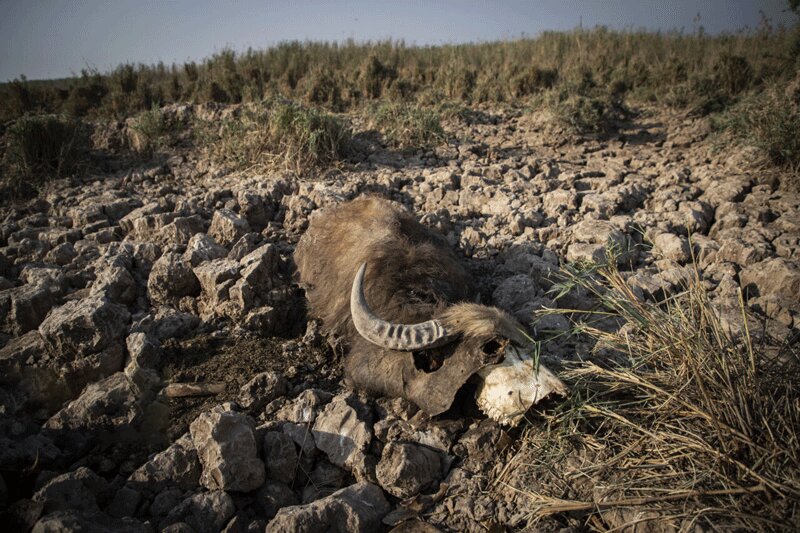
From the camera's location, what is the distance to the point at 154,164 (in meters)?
6.64

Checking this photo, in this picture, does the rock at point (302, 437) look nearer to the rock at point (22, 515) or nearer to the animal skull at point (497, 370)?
the animal skull at point (497, 370)

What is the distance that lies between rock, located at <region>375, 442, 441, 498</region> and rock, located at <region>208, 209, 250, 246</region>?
114 inches

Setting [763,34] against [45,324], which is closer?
[45,324]

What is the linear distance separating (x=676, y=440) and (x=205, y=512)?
8.06 feet

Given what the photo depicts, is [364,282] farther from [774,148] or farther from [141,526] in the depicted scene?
[774,148]

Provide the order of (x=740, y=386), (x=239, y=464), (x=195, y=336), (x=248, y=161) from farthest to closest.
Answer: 1. (x=248, y=161)
2. (x=195, y=336)
3. (x=239, y=464)
4. (x=740, y=386)

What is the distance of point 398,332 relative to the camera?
2961 mm

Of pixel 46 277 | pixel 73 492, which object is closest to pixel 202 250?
pixel 46 277

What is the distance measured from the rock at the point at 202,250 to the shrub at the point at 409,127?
3.21m

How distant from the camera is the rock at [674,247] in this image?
429cm

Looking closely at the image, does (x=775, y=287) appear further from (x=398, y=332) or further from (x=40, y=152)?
(x=40, y=152)

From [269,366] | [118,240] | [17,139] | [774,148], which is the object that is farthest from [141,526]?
[774,148]

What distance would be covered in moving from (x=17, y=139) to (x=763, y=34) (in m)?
13.4

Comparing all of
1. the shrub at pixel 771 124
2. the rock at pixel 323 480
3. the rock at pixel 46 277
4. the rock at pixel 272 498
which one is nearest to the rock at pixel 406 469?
the rock at pixel 323 480
